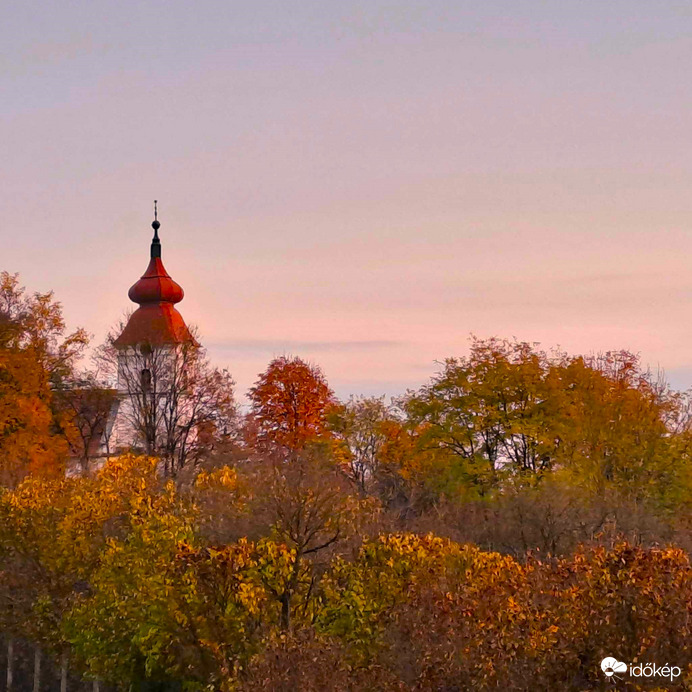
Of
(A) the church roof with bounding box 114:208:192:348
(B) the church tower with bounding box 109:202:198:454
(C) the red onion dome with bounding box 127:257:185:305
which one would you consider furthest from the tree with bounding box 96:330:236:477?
(C) the red onion dome with bounding box 127:257:185:305

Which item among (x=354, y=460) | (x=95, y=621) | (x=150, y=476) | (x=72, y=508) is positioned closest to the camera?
(x=95, y=621)

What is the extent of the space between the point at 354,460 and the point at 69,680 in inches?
1037

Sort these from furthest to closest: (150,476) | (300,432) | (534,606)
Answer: (300,432) < (150,476) < (534,606)

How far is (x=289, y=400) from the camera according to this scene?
77375 millimetres

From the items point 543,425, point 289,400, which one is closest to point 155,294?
point 289,400

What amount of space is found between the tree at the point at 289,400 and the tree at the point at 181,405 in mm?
11675

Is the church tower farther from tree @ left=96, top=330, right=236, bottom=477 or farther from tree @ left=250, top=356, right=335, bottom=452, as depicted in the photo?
tree @ left=250, top=356, right=335, bottom=452

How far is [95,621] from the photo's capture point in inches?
1221

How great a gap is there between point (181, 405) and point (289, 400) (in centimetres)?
1487

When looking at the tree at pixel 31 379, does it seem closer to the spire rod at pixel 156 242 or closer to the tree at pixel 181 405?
the tree at pixel 181 405

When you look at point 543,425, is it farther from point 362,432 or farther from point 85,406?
point 85,406

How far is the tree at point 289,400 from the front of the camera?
251 feet

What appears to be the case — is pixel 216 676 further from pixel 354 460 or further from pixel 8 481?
pixel 354 460

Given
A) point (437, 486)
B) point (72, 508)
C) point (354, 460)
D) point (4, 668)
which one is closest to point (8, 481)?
point (4, 668)
